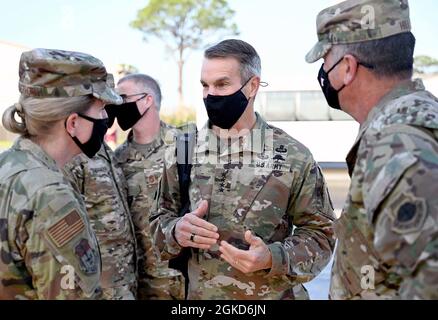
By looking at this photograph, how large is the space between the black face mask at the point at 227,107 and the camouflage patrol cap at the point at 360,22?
2.20 feet

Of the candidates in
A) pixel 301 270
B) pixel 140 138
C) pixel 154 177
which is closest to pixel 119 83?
pixel 140 138

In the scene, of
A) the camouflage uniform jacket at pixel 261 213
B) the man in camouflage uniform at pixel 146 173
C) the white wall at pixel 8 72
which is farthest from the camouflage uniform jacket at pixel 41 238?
the white wall at pixel 8 72

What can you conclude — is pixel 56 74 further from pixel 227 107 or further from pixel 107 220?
pixel 107 220

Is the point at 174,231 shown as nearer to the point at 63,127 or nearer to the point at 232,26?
the point at 63,127

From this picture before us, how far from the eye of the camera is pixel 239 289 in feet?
7.64

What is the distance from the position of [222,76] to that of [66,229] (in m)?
Answer: 1.09

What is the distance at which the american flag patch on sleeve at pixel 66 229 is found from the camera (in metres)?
1.65

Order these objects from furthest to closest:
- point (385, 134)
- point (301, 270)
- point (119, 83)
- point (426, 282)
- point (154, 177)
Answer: point (119, 83) < point (154, 177) < point (301, 270) < point (385, 134) < point (426, 282)

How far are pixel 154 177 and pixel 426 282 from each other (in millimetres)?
2473

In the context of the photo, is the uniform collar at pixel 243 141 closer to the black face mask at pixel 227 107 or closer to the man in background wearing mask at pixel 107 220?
the black face mask at pixel 227 107

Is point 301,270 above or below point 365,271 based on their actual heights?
below

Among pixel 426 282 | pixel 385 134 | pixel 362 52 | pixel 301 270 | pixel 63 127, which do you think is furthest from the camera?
pixel 301 270

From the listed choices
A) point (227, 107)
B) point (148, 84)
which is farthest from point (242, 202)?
point (148, 84)

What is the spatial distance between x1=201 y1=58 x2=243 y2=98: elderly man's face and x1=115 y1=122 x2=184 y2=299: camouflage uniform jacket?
1131 millimetres
